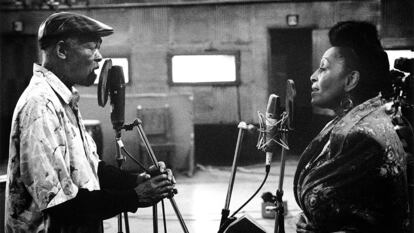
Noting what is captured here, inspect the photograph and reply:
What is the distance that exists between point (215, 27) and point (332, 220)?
30.7 feet

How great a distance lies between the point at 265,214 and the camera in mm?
6711

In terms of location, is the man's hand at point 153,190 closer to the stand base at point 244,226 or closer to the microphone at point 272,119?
the stand base at point 244,226

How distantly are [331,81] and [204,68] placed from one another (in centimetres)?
873

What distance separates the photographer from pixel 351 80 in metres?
2.67

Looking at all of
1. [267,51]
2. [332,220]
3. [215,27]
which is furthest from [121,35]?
[332,220]

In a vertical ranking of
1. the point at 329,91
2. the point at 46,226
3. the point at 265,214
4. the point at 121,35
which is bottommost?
the point at 265,214

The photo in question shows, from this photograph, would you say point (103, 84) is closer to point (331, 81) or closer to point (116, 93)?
point (116, 93)

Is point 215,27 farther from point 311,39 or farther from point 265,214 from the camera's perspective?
point 265,214

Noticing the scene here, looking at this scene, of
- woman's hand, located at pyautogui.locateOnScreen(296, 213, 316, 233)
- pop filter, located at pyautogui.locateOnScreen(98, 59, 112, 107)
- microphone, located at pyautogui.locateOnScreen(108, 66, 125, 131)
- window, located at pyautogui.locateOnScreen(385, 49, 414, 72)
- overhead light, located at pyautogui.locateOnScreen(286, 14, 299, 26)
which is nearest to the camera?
woman's hand, located at pyautogui.locateOnScreen(296, 213, 316, 233)

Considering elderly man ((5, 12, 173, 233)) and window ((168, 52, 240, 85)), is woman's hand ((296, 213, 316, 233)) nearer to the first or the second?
elderly man ((5, 12, 173, 233))

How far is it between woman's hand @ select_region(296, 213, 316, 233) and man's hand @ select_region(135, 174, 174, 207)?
0.71 metres

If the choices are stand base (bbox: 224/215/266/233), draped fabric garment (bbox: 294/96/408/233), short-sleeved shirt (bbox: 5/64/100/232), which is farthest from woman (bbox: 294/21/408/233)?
short-sleeved shirt (bbox: 5/64/100/232)

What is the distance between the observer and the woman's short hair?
259 centimetres

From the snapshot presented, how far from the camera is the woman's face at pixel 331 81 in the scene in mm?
2701
